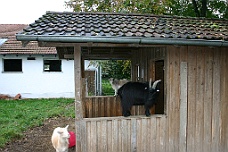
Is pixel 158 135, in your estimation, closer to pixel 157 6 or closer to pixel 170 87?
pixel 170 87

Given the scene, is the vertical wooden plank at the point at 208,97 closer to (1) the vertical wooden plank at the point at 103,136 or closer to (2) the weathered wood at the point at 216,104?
(2) the weathered wood at the point at 216,104

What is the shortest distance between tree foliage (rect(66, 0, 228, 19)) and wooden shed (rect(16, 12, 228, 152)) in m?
5.52

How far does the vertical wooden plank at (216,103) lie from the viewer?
4996 mm

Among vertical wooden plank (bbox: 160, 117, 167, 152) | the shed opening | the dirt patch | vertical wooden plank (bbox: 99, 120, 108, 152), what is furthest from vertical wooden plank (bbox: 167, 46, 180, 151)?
the dirt patch

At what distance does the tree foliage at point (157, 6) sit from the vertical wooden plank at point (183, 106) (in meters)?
6.25

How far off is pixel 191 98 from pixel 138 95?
1087mm

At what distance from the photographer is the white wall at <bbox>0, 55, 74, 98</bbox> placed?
1617 centimetres

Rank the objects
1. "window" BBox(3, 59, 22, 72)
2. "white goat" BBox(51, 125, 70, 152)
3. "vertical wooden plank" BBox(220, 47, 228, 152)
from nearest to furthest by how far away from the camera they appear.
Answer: "vertical wooden plank" BBox(220, 47, 228, 152)
"white goat" BBox(51, 125, 70, 152)
"window" BBox(3, 59, 22, 72)

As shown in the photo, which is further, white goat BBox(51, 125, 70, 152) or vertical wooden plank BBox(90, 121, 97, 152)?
white goat BBox(51, 125, 70, 152)

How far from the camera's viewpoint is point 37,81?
645 inches

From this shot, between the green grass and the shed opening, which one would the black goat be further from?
the green grass

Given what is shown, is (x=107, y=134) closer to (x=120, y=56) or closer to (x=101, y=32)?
(x=101, y=32)

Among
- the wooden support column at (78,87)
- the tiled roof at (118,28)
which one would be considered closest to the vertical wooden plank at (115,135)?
the wooden support column at (78,87)

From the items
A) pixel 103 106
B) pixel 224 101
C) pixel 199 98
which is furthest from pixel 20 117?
pixel 224 101
